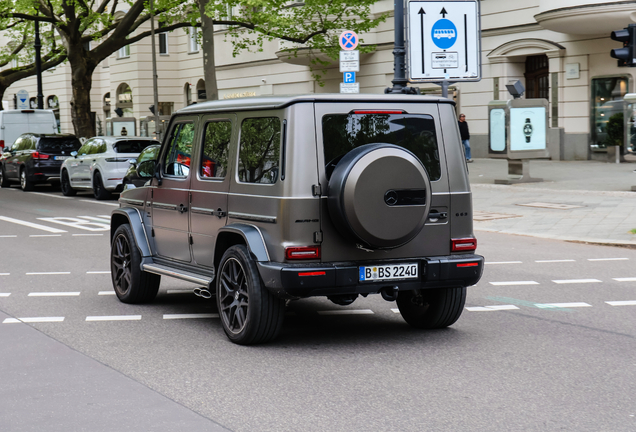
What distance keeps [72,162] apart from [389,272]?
17765 mm

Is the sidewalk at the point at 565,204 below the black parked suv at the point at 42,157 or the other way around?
below

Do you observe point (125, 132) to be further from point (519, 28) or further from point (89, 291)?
point (89, 291)

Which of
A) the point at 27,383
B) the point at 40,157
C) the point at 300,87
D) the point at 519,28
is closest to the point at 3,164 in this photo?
the point at 40,157

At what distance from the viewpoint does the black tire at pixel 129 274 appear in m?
8.00

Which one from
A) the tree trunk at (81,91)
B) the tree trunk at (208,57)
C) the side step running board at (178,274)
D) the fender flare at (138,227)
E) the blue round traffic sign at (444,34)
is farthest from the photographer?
the tree trunk at (81,91)

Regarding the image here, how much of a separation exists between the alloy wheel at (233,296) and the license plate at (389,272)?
818 millimetres

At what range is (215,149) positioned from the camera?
276 inches

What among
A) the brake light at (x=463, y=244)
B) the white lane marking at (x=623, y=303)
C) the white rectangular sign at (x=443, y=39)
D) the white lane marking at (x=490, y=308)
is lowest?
the white lane marking at (x=623, y=303)

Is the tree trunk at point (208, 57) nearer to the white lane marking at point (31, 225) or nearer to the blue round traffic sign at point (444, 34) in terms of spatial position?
the white lane marking at point (31, 225)

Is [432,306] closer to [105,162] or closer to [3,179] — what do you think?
[105,162]

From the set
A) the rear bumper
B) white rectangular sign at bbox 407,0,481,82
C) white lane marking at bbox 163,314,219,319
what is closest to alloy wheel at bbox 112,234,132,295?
white lane marking at bbox 163,314,219,319

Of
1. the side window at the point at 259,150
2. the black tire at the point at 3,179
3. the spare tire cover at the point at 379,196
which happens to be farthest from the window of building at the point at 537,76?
the spare tire cover at the point at 379,196

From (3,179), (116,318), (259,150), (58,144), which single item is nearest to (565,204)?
(116,318)

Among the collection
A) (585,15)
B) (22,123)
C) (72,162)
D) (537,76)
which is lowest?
(72,162)
